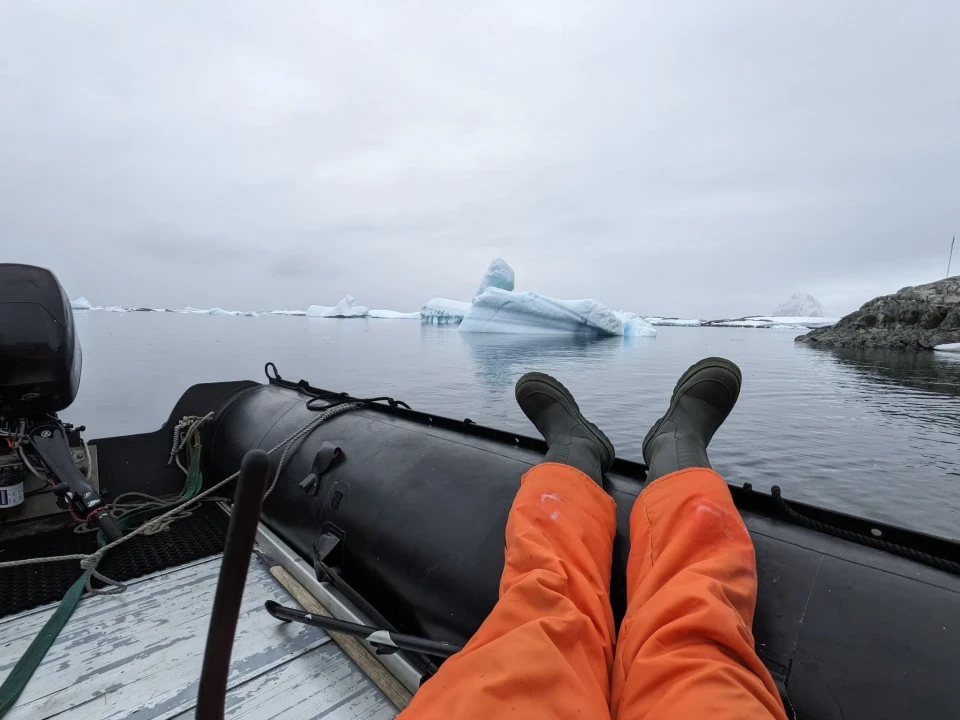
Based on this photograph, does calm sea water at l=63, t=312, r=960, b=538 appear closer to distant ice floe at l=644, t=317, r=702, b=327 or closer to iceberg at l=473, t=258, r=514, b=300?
iceberg at l=473, t=258, r=514, b=300

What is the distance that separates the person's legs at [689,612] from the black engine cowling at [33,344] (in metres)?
2.41

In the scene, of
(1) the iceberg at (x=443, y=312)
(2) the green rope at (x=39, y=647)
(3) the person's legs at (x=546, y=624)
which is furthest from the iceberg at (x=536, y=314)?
(3) the person's legs at (x=546, y=624)

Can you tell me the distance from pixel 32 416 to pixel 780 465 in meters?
5.32

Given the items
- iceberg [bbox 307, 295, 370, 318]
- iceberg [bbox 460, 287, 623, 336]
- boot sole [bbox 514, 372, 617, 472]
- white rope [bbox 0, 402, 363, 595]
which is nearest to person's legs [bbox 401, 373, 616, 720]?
boot sole [bbox 514, 372, 617, 472]

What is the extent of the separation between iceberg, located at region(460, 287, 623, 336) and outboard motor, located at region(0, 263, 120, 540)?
2149cm

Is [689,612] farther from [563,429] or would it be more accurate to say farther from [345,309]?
[345,309]

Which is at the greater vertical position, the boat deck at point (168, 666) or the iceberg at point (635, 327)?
the iceberg at point (635, 327)

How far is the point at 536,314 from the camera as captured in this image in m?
24.1

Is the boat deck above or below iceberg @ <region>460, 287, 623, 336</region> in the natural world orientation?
below

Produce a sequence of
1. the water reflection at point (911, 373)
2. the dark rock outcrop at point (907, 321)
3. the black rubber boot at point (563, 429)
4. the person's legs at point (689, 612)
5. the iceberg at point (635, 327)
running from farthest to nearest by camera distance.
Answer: the iceberg at point (635, 327) < the dark rock outcrop at point (907, 321) < the water reflection at point (911, 373) < the black rubber boot at point (563, 429) < the person's legs at point (689, 612)

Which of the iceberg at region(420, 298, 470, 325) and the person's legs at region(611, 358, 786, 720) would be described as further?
the iceberg at region(420, 298, 470, 325)

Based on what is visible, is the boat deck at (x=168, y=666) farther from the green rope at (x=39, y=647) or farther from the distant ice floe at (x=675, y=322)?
the distant ice floe at (x=675, y=322)

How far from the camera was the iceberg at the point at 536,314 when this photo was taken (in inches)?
913

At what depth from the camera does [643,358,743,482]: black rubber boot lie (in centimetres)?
124
